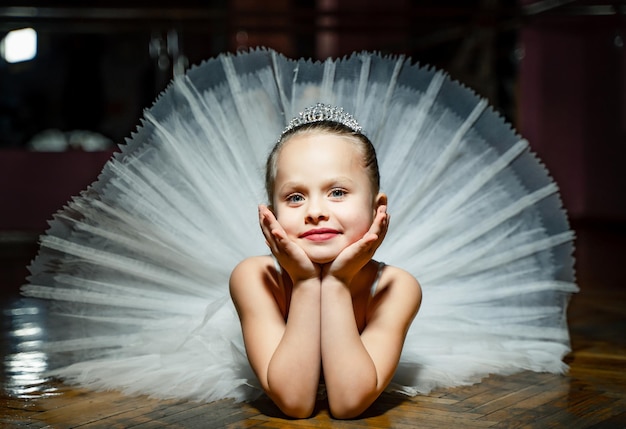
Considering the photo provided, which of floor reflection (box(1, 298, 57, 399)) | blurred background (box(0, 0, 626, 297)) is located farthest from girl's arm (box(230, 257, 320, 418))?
blurred background (box(0, 0, 626, 297))

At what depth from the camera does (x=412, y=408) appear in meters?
1.51

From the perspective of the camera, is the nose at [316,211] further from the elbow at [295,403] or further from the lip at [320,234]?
the elbow at [295,403]

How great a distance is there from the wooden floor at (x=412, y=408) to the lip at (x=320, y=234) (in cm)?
29

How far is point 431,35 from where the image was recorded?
18.2ft

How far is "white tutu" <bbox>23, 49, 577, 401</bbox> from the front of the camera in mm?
1806

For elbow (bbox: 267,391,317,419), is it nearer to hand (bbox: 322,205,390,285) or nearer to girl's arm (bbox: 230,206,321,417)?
girl's arm (bbox: 230,206,321,417)

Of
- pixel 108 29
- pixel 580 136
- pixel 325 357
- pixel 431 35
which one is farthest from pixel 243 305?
pixel 580 136

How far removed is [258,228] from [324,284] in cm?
42

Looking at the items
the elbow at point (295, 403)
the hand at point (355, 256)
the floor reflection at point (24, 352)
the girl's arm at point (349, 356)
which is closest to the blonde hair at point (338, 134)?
the hand at point (355, 256)

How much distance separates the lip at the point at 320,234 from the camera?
147 cm

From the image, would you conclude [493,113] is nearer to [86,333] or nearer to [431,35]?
[86,333]

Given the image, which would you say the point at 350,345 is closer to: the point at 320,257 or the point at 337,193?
the point at 320,257

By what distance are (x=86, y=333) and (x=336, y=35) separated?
490 cm

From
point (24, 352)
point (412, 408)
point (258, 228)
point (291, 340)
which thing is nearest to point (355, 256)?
point (291, 340)
